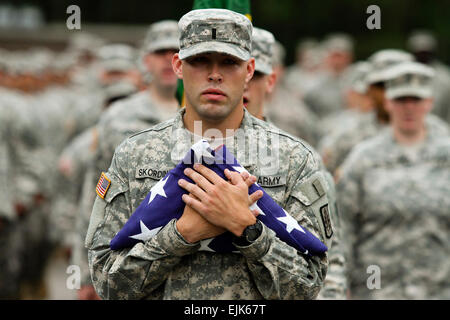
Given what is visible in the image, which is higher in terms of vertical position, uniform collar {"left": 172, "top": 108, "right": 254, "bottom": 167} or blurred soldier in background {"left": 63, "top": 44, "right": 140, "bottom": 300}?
blurred soldier in background {"left": 63, "top": 44, "right": 140, "bottom": 300}

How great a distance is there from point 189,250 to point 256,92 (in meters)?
1.75

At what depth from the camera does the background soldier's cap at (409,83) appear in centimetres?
778

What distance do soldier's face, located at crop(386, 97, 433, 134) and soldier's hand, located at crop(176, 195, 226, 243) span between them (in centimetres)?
397

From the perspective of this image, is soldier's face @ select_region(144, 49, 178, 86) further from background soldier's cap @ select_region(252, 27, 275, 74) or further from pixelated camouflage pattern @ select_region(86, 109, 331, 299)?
pixelated camouflage pattern @ select_region(86, 109, 331, 299)

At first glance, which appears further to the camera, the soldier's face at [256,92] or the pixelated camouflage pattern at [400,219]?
the pixelated camouflage pattern at [400,219]

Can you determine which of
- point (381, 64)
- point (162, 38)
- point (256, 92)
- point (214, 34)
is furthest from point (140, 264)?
point (381, 64)

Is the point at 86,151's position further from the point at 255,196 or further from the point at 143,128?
the point at 255,196

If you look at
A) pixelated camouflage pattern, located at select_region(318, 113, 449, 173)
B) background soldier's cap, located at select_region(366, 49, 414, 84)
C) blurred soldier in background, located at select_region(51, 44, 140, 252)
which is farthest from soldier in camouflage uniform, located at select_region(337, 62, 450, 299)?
blurred soldier in background, located at select_region(51, 44, 140, 252)

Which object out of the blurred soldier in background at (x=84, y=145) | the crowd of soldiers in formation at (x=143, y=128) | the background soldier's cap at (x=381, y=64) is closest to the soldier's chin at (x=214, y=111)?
the crowd of soldiers in formation at (x=143, y=128)

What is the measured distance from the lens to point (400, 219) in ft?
24.8

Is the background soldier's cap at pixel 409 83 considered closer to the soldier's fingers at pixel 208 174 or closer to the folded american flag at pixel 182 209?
the folded american flag at pixel 182 209

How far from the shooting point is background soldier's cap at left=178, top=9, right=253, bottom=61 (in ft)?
13.8
